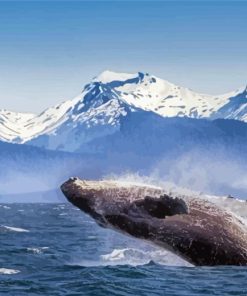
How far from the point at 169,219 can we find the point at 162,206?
51 cm

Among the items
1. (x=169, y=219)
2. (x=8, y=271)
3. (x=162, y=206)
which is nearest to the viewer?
(x=162, y=206)

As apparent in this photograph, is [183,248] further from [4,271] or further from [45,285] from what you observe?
[4,271]

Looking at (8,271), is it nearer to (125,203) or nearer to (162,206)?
(125,203)

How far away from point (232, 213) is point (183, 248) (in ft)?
5.10

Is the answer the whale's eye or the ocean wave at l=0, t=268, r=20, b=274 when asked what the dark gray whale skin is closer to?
the whale's eye

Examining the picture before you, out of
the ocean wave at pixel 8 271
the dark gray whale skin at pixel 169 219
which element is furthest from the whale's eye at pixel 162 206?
the ocean wave at pixel 8 271

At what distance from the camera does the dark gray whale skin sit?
15.5 meters

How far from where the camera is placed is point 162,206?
15.6 metres

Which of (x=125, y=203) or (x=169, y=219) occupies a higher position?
(x=125, y=203)

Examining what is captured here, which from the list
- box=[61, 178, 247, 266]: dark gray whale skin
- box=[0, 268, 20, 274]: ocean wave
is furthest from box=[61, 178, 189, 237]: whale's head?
box=[0, 268, 20, 274]: ocean wave

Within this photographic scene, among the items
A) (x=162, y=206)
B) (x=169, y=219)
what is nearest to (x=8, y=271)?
(x=169, y=219)

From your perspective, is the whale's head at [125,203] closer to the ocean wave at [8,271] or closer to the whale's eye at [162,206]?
the whale's eye at [162,206]

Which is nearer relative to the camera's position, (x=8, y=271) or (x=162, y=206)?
(x=162, y=206)

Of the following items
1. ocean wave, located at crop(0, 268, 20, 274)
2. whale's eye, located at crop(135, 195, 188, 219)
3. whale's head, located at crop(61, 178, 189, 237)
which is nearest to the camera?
whale's eye, located at crop(135, 195, 188, 219)
